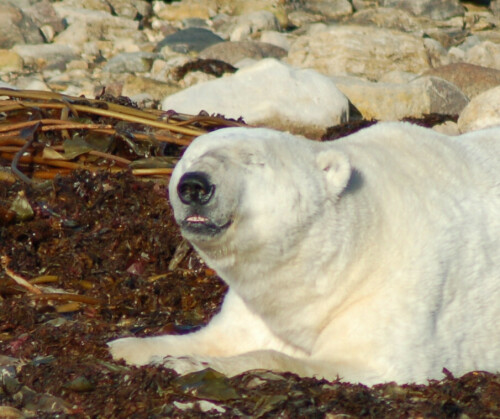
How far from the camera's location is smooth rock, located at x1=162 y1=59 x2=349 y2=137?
8.28m

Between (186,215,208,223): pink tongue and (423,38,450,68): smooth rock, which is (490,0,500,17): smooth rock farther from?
(186,215,208,223): pink tongue

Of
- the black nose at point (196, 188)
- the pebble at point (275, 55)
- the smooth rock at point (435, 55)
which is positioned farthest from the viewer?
the smooth rock at point (435, 55)

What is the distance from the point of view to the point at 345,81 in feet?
32.0

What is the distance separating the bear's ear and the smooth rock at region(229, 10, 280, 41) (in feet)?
46.1

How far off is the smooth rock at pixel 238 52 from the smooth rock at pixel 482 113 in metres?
5.73

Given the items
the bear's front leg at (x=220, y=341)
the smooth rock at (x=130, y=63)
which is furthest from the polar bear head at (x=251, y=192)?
the smooth rock at (x=130, y=63)

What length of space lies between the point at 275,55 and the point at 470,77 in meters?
4.23

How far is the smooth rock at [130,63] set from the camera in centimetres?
1394

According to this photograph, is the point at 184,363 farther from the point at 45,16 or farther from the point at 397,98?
the point at 45,16

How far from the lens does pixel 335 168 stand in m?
3.43

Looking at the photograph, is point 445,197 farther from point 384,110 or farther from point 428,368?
point 384,110

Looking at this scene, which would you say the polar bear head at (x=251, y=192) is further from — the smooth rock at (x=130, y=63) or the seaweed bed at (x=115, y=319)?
the smooth rock at (x=130, y=63)

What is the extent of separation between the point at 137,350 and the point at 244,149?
3.09ft

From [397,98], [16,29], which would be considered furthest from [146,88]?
[16,29]
